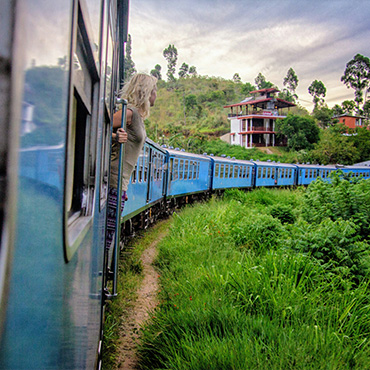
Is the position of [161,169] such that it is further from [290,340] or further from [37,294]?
[37,294]

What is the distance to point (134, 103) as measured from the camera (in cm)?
303

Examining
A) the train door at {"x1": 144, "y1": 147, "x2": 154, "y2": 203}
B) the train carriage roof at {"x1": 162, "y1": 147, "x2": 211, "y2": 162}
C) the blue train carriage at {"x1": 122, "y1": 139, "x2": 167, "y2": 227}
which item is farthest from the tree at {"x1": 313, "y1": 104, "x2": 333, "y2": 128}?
the train door at {"x1": 144, "y1": 147, "x2": 154, "y2": 203}

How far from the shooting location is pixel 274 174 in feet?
75.8

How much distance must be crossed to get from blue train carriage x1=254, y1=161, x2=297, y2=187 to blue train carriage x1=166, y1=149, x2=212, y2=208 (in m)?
5.50

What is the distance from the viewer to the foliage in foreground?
2.60 m

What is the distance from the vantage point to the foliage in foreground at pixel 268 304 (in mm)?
2604

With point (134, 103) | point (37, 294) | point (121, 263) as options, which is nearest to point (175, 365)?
point (134, 103)

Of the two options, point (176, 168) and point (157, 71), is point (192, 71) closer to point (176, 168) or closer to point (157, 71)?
point (157, 71)

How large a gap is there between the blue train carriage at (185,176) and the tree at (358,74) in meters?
61.8

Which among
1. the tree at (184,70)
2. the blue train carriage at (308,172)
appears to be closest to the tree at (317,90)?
the tree at (184,70)

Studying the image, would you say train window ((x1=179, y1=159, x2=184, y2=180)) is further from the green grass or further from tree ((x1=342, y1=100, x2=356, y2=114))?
tree ((x1=342, y1=100, x2=356, y2=114))

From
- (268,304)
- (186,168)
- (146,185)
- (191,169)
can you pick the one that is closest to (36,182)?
(268,304)

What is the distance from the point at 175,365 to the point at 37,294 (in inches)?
102

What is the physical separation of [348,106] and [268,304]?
78.2 m
